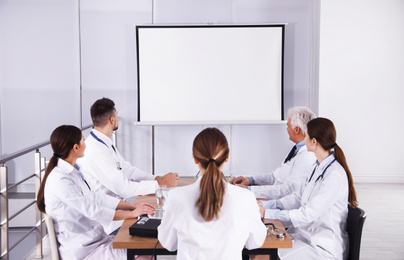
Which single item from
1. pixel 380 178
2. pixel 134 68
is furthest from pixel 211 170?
pixel 380 178

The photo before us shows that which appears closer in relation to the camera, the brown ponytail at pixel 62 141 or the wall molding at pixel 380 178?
the brown ponytail at pixel 62 141

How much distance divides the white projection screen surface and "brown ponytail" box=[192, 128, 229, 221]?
381 cm

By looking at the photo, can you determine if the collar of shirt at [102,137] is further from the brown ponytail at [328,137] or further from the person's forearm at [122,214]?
the brown ponytail at [328,137]

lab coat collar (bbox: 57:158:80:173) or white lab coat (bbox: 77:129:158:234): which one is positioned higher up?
lab coat collar (bbox: 57:158:80:173)

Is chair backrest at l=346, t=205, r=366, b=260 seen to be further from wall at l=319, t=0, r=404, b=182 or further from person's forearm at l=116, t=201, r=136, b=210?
wall at l=319, t=0, r=404, b=182

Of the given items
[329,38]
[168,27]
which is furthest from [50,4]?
[329,38]

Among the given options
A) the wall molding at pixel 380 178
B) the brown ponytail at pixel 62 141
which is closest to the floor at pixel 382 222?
the wall molding at pixel 380 178

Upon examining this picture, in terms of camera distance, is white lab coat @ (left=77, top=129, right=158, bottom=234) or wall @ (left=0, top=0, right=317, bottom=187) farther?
wall @ (left=0, top=0, right=317, bottom=187)

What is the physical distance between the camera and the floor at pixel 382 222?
3.46 meters

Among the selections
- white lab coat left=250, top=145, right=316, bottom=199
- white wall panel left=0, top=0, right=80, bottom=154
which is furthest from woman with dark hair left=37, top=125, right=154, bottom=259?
white wall panel left=0, top=0, right=80, bottom=154

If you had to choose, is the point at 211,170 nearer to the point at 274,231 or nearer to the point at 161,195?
the point at 274,231

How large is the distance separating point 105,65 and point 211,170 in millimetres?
4551

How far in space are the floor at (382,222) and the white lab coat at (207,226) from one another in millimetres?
1989

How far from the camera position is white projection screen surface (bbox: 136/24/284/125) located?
5.36 metres
